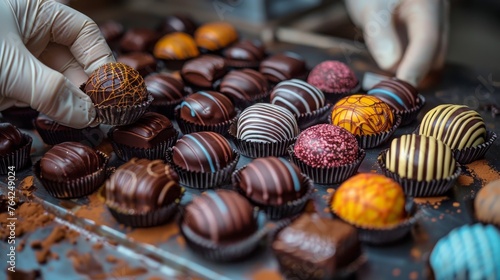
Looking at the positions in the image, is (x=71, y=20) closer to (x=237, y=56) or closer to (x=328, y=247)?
(x=237, y=56)

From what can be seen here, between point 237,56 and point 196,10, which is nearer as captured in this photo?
point 237,56

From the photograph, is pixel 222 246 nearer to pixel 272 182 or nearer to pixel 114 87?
pixel 272 182

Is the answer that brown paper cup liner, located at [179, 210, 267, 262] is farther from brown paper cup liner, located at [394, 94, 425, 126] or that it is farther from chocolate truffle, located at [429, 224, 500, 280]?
brown paper cup liner, located at [394, 94, 425, 126]

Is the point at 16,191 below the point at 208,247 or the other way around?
below

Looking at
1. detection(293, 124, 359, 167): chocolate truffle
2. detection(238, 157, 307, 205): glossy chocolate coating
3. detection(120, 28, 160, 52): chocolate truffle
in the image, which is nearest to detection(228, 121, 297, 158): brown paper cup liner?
detection(293, 124, 359, 167): chocolate truffle

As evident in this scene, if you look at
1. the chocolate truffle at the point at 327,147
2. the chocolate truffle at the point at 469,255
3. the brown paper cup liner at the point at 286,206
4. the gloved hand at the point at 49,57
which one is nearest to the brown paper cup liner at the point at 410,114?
the chocolate truffle at the point at 327,147

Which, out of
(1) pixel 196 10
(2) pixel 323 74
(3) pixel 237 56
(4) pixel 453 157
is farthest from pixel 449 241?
(1) pixel 196 10

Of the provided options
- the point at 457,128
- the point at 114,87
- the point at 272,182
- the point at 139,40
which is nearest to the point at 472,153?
the point at 457,128
